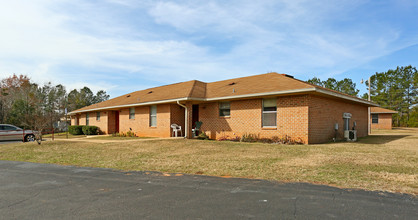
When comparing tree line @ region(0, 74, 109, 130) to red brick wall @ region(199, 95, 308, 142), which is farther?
tree line @ region(0, 74, 109, 130)

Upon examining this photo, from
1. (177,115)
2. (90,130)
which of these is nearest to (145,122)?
(177,115)

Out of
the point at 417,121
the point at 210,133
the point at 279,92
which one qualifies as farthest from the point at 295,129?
the point at 417,121

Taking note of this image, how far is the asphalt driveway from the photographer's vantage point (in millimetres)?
3881

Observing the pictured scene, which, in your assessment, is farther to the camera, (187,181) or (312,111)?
(312,111)

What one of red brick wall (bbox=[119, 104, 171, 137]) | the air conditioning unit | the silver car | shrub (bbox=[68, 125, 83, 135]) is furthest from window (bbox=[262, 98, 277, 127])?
shrub (bbox=[68, 125, 83, 135])

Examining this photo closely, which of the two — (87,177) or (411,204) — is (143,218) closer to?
(87,177)

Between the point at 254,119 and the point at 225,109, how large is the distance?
235cm

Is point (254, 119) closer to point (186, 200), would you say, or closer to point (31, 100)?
point (186, 200)

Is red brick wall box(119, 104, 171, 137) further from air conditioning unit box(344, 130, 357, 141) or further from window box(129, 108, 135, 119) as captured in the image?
air conditioning unit box(344, 130, 357, 141)

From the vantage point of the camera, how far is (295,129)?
13516 millimetres

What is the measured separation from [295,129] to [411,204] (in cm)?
942

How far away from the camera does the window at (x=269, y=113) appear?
14.5 metres

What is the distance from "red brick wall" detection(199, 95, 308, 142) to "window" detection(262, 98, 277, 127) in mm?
233

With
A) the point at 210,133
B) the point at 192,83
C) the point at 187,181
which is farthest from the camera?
the point at 192,83
